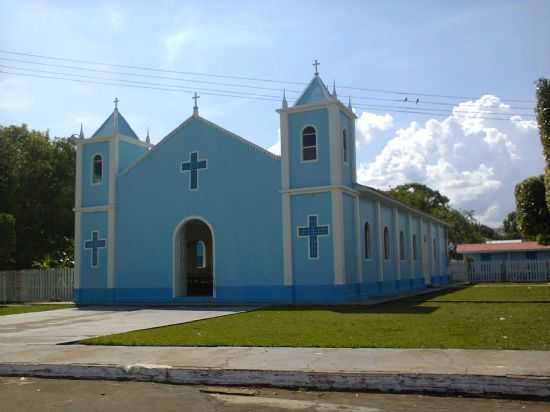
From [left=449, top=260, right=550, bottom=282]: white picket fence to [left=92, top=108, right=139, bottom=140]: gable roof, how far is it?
2783cm

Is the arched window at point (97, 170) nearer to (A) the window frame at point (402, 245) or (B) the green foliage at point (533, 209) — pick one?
(A) the window frame at point (402, 245)

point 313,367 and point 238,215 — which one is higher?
point 238,215

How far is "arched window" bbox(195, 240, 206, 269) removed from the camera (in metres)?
34.8

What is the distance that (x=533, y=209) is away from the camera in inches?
997

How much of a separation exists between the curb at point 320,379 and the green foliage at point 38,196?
108ft

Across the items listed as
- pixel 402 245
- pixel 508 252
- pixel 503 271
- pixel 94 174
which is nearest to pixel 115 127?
pixel 94 174

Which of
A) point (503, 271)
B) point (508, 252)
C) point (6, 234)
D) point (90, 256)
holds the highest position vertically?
point (6, 234)

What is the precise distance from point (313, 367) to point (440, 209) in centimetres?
6463

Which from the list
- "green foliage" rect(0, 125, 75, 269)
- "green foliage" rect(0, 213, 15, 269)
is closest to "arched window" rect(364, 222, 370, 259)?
"green foliage" rect(0, 213, 15, 269)

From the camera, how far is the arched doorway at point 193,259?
1036 inches

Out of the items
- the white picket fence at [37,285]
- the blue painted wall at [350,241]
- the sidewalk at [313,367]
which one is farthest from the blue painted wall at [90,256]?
the sidewalk at [313,367]

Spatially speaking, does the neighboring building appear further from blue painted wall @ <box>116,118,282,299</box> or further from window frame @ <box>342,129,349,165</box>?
blue painted wall @ <box>116,118,282,299</box>

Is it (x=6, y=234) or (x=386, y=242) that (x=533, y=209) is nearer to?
(x=386, y=242)

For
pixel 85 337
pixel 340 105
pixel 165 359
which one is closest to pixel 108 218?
pixel 340 105
